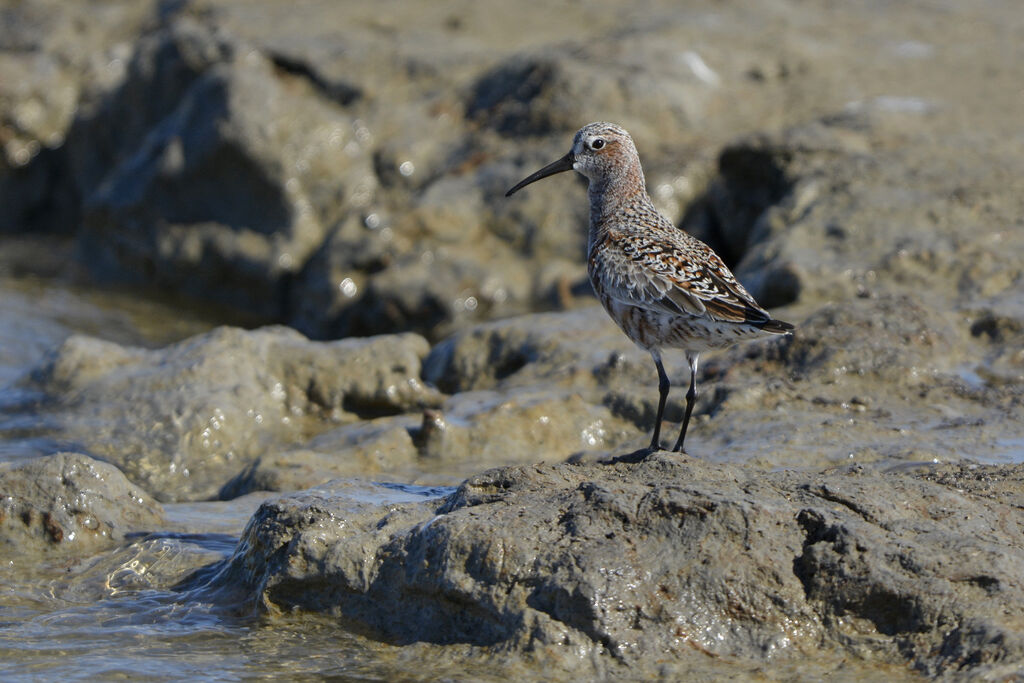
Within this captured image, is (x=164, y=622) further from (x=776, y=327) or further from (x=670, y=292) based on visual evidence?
(x=776, y=327)

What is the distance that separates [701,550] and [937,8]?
1110 centimetres

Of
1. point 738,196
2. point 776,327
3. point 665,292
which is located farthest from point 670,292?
point 738,196

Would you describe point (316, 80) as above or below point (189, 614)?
above

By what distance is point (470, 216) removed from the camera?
34.9ft

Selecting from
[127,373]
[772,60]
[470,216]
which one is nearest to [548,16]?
[772,60]

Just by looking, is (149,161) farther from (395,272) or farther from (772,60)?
(772,60)

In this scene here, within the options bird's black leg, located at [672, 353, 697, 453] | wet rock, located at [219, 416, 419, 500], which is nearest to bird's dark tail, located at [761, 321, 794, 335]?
bird's black leg, located at [672, 353, 697, 453]

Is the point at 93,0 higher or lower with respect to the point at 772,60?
higher

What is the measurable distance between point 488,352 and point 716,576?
13.9 feet

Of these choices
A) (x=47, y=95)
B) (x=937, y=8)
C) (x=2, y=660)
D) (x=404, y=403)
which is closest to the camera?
(x=2, y=660)

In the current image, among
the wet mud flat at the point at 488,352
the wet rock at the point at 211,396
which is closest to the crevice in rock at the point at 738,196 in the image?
the wet mud flat at the point at 488,352

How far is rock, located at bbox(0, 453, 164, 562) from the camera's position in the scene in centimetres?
556

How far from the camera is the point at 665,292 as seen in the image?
18.7 ft

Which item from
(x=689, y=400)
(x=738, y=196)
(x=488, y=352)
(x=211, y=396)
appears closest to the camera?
(x=689, y=400)
